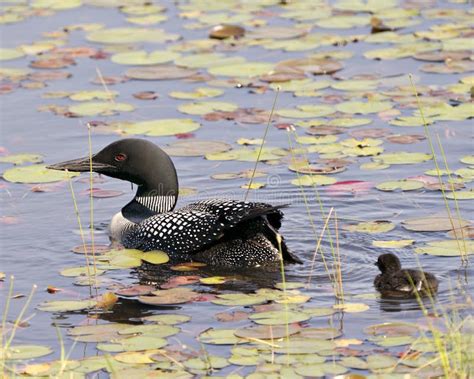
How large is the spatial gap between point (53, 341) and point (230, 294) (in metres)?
→ 1.13

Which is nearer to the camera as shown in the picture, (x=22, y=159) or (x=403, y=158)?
(x=403, y=158)

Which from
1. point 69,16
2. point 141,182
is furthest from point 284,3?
point 141,182

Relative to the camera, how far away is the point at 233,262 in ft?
26.1

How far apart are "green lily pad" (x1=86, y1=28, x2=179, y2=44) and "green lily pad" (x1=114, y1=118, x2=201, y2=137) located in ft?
7.33

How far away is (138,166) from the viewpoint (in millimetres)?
8648

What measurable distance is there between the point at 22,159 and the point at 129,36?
312cm

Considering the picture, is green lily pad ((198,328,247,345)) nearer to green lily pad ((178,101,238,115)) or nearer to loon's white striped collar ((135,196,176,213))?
loon's white striped collar ((135,196,176,213))

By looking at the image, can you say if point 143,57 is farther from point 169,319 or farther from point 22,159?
point 169,319

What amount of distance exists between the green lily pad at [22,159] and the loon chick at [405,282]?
11.3 feet

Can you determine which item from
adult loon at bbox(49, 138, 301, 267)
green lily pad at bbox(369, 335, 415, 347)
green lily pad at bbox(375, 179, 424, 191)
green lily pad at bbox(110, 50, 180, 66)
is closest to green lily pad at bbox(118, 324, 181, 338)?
green lily pad at bbox(369, 335, 415, 347)

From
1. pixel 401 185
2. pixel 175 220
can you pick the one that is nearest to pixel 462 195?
pixel 401 185

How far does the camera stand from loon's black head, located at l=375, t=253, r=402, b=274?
7.31 meters

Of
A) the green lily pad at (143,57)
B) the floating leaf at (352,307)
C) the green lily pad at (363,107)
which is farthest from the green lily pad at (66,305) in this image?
the green lily pad at (143,57)

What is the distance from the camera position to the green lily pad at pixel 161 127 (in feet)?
33.0
